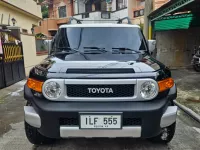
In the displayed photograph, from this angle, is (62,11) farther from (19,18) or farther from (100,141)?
(100,141)

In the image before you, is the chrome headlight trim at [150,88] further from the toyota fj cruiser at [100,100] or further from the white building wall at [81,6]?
the white building wall at [81,6]

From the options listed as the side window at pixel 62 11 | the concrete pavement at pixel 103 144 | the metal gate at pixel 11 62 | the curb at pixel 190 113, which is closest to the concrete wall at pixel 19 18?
the metal gate at pixel 11 62

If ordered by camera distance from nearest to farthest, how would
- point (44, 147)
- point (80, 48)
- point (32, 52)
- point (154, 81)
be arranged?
point (154, 81), point (44, 147), point (80, 48), point (32, 52)

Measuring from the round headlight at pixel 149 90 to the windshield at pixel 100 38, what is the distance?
4.06 feet

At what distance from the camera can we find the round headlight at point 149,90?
265cm

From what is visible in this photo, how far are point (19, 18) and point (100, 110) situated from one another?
12.3m

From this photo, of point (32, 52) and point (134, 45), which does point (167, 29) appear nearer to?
point (32, 52)

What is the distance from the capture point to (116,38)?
3.91 meters

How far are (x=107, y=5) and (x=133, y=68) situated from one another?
28697 millimetres

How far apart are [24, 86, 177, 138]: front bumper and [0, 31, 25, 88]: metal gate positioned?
540cm

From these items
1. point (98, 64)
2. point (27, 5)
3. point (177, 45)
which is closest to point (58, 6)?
point (27, 5)

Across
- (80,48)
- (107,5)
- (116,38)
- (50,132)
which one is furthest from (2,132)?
(107,5)

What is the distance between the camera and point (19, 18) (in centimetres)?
1330

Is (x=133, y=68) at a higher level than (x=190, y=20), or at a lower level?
lower
